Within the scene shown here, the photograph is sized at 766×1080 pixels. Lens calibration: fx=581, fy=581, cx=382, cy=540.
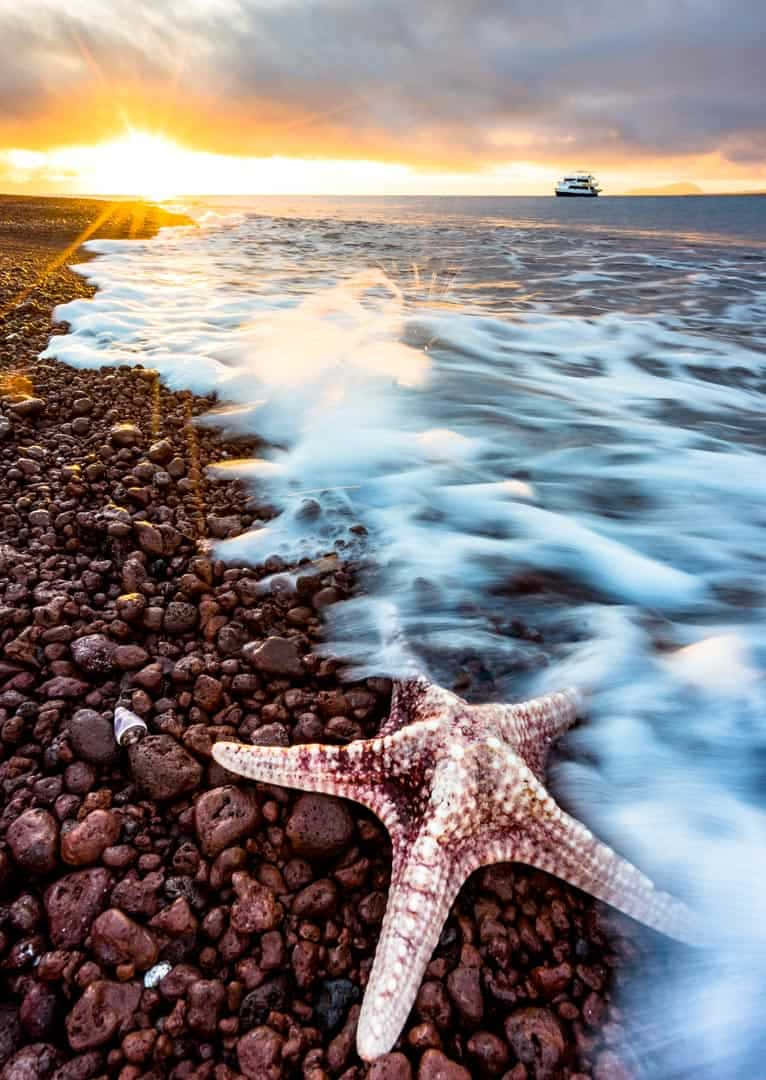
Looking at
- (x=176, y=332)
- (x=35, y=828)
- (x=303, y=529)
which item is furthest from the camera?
(x=176, y=332)

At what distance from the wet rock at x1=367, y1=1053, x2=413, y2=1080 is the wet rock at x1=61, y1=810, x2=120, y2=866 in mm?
1224

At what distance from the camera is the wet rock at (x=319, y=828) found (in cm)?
233

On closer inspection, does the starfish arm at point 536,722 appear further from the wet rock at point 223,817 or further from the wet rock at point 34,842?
the wet rock at point 34,842

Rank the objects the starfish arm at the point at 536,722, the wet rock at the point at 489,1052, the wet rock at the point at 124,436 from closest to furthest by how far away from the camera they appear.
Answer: the wet rock at the point at 489,1052, the starfish arm at the point at 536,722, the wet rock at the point at 124,436

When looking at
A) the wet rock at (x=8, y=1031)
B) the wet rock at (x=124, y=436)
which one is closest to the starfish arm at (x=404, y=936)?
the wet rock at (x=8, y=1031)

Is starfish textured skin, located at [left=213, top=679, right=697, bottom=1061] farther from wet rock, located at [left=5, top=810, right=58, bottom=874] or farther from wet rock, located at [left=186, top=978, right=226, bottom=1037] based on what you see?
wet rock, located at [left=5, top=810, right=58, bottom=874]

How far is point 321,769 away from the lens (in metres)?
2.35

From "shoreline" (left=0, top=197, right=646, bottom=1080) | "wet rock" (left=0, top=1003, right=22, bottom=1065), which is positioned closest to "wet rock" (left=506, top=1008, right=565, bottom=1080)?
"shoreline" (left=0, top=197, right=646, bottom=1080)

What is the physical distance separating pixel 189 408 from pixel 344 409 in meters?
1.73

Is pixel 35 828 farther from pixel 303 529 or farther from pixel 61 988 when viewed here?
pixel 303 529

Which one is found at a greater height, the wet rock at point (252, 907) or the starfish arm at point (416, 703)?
the starfish arm at point (416, 703)

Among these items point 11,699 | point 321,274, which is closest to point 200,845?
point 11,699

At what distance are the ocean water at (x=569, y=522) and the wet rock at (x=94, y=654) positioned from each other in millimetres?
1096

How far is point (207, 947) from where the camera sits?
2.10m
